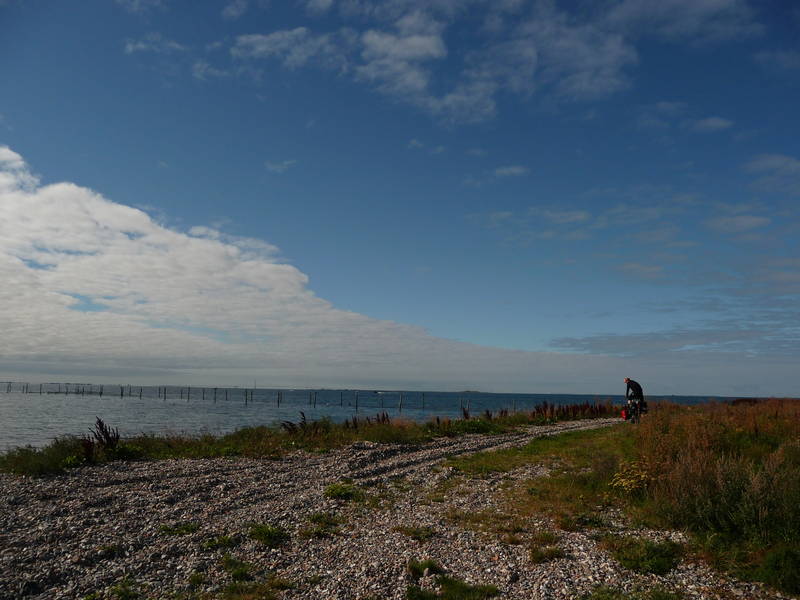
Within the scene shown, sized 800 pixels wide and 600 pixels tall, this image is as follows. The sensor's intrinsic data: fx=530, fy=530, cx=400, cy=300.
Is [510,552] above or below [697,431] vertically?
below

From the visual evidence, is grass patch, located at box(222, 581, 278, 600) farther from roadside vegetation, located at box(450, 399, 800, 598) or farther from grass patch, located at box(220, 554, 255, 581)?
roadside vegetation, located at box(450, 399, 800, 598)

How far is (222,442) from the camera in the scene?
23656 mm

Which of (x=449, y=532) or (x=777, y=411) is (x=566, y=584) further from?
(x=777, y=411)

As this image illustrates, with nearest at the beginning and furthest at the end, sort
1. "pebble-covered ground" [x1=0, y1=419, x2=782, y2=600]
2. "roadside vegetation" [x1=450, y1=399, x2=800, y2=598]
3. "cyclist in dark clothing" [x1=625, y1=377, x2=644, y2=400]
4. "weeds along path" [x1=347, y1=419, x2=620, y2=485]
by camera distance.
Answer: "pebble-covered ground" [x1=0, y1=419, x2=782, y2=600] → "roadside vegetation" [x1=450, y1=399, x2=800, y2=598] → "weeds along path" [x1=347, y1=419, x2=620, y2=485] → "cyclist in dark clothing" [x1=625, y1=377, x2=644, y2=400]

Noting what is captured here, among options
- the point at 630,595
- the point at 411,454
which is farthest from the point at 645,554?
the point at 411,454

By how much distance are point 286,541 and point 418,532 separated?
2.56 meters

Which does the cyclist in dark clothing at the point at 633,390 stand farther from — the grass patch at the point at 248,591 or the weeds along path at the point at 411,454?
the grass patch at the point at 248,591

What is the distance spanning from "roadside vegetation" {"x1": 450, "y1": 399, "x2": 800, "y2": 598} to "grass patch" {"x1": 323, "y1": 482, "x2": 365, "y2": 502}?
12.7 ft

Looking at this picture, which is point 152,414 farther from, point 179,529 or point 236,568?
point 236,568

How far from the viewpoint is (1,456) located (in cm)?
1792

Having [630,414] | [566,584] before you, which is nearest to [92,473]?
[566,584]

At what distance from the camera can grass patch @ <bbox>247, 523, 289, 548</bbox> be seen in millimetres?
10055

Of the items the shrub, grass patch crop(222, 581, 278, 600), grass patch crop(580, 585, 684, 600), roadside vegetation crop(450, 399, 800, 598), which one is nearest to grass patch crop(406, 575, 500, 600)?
grass patch crop(580, 585, 684, 600)

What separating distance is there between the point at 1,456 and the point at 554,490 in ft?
58.9
